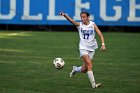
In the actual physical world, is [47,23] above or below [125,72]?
below

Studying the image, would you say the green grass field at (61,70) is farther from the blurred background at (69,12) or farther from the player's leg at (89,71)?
the blurred background at (69,12)

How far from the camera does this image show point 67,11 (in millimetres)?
38344

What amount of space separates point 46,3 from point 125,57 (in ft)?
61.7

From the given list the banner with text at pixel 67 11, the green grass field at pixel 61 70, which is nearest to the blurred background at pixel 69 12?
the banner with text at pixel 67 11

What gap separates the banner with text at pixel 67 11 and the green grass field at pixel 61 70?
11955mm

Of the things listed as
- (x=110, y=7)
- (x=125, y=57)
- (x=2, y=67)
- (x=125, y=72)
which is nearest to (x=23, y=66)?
(x=2, y=67)

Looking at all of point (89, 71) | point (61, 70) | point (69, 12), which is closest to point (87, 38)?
point (89, 71)

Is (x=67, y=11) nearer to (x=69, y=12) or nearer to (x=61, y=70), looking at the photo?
(x=69, y=12)

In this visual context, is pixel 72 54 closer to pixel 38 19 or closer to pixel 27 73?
pixel 27 73

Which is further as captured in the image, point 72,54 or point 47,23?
point 47,23

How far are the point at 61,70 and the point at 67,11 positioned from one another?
22.3 m

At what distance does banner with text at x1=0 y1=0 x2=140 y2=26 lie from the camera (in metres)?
37.8

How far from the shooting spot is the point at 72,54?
2191 centimetres

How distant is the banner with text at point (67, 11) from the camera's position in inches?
1486
